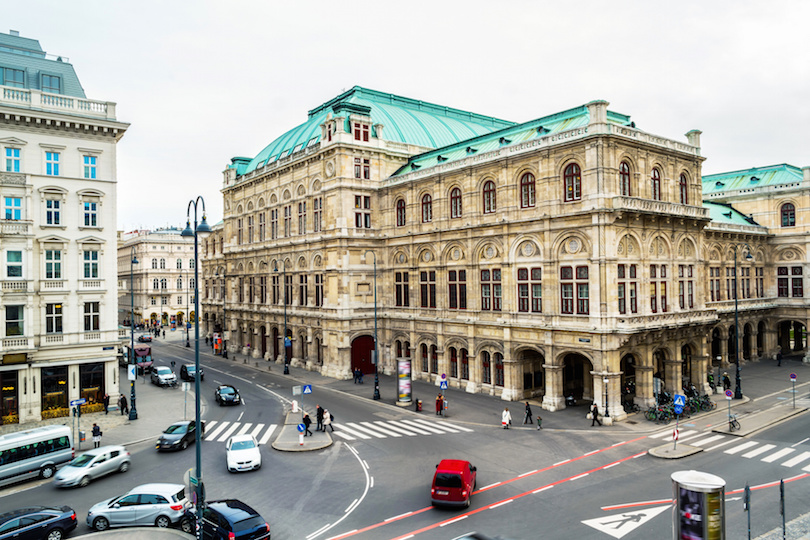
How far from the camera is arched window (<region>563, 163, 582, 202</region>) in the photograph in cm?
3766

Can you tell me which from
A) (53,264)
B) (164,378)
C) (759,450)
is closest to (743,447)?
(759,450)

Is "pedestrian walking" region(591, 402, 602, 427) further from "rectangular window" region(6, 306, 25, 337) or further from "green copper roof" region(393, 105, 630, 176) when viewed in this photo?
"rectangular window" region(6, 306, 25, 337)

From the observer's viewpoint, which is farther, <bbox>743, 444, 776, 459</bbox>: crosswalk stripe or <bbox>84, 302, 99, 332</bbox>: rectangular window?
<bbox>84, 302, 99, 332</bbox>: rectangular window

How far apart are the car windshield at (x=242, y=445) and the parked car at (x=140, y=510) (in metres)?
6.09

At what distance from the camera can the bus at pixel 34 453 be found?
84.2 ft

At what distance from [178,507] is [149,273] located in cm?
9491

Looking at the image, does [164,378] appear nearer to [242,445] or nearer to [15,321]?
[15,321]

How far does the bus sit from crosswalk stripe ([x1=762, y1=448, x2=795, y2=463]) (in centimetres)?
3549

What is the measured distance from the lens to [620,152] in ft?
121

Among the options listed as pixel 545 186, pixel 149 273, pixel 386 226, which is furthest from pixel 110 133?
pixel 149 273

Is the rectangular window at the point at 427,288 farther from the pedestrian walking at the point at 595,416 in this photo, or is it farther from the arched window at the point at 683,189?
the arched window at the point at 683,189

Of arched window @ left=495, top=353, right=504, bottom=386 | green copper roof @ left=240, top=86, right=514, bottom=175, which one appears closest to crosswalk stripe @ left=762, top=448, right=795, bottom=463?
arched window @ left=495, top=353, right=504, bottom=386

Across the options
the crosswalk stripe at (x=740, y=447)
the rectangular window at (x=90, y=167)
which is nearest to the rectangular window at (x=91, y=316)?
the rectangular window at (x=90, y=167)

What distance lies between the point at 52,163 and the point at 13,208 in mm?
4045
